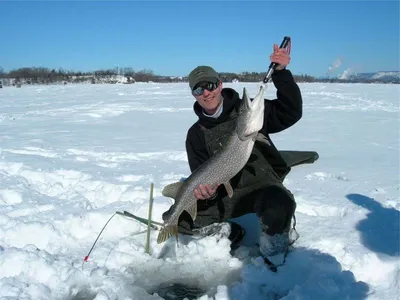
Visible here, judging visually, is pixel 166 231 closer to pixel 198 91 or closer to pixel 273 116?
pixel 198 91

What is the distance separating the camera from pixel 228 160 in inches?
118

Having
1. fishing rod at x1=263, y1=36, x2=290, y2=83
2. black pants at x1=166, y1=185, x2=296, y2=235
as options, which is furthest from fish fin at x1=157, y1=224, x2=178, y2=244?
fishing rod at x1=263, y1=36, x2=290, y2=83

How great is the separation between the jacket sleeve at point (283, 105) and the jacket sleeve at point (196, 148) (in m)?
0.68

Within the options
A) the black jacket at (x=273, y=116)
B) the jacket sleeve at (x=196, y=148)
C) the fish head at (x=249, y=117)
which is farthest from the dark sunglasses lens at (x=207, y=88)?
the fish head at (x=249, y=117)

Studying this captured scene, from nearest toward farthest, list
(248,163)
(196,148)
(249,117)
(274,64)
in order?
(249,117) < (274,64) < (248,163) < (196,148)

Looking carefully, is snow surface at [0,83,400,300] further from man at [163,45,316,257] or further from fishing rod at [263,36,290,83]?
fishing rod at [263,36,290,83]

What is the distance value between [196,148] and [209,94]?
2.19 ft

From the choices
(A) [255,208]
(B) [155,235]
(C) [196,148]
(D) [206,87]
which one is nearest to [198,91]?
(D) [206,87]

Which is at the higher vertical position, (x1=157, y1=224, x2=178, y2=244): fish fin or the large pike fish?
the large pike fish

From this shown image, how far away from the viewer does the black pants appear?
307 cm

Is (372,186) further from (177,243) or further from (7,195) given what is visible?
(7,195)

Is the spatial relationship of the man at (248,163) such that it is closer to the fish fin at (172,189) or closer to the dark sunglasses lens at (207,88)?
the dark sunglasses lens at (207,88)

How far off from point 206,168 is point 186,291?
1097 millimetres

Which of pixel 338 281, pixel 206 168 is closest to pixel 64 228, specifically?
pixel 206 168
